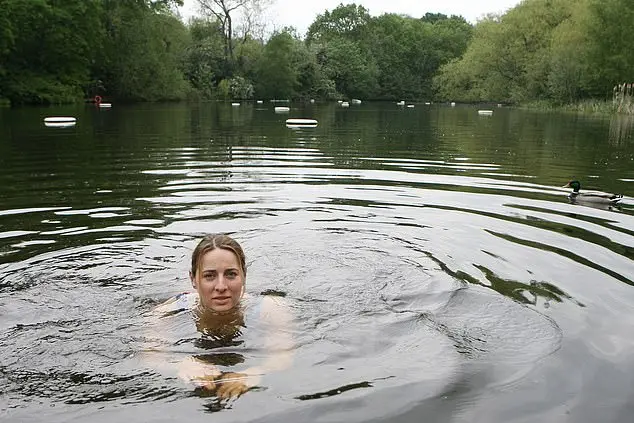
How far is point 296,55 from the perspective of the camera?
7556cm

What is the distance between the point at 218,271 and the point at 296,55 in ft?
243

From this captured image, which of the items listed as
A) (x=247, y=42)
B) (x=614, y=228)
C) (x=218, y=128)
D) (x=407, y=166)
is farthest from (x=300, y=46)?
(x=614, y=228)

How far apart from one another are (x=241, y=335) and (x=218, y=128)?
2120 centimetres

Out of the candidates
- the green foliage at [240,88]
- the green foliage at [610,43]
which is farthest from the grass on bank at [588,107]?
the green foliage at [240,88]

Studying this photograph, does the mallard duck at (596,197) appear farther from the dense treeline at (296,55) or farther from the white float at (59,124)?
the dense treeline at (296,55)

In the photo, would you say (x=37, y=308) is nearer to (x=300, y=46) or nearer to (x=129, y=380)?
(x=129, y=380)

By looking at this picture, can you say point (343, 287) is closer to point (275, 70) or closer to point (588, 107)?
point (588, 107)

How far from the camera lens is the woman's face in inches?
166

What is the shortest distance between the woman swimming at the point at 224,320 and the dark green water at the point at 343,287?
11 centimetres

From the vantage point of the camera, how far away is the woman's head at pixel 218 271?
4215mm

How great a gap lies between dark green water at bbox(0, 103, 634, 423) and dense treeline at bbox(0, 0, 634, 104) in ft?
120

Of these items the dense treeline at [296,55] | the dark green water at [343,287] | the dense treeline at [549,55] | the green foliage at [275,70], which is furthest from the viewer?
the green foliage at [275,70]

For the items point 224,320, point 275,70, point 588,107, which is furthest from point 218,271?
point 275,70

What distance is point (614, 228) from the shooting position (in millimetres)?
8055
